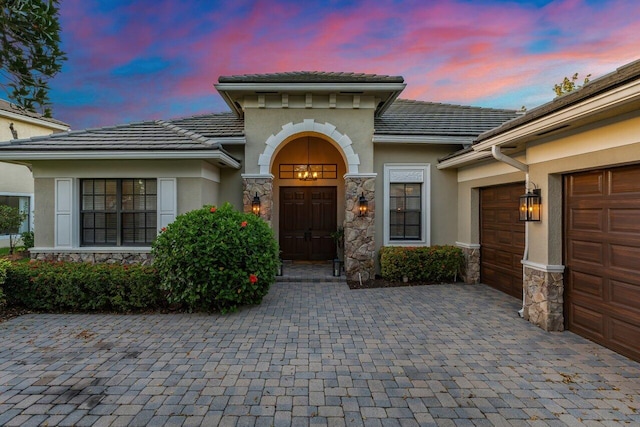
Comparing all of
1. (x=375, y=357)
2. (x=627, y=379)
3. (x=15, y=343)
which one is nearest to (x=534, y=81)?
(x=627, y=379)

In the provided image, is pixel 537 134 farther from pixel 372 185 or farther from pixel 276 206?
pixel 276 206

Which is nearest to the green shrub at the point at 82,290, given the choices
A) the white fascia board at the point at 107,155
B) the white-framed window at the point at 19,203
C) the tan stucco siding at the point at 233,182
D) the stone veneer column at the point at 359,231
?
the white fascia board at the point at 107,155

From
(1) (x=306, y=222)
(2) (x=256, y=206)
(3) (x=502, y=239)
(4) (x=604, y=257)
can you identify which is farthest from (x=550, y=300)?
(1) (x=306, y=222)

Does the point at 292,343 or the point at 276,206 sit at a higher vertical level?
the point at 276,206

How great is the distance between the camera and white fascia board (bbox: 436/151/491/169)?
6346mm

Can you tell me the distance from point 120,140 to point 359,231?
6410mm

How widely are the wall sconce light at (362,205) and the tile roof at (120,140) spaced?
3890 mm

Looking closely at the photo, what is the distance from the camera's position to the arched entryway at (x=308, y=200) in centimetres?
1037

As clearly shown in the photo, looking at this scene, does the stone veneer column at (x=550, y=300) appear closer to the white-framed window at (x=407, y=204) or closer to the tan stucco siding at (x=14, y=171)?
the white-framed window at (x=407, y=204)

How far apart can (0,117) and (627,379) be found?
2064 cm

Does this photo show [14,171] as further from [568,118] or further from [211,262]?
[568,118]

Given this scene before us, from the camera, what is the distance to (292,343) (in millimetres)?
4188

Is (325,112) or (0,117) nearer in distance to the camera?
(325,112)

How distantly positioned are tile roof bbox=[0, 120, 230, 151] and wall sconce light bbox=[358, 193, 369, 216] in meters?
3.89
